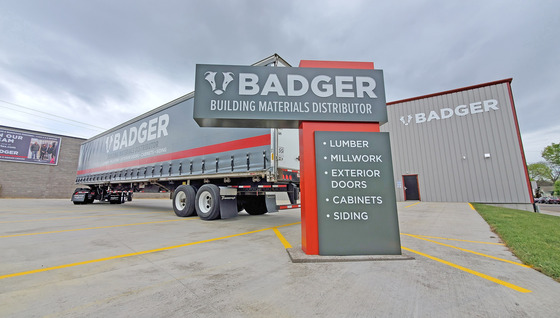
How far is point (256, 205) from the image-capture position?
30.5ft

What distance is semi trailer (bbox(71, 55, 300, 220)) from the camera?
246 inches

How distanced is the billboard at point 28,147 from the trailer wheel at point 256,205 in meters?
31.2

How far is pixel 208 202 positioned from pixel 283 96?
17.5 ft

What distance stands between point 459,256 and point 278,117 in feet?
12.0

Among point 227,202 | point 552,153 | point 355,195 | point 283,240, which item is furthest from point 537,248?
point 552,153

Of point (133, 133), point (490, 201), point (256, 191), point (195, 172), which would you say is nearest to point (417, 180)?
point (490, 201)

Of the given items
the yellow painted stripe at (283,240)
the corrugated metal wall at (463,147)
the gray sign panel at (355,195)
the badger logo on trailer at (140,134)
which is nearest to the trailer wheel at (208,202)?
the yellow painted stripe at (283,240)

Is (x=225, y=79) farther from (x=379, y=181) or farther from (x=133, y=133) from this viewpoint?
(x=133, y=133)

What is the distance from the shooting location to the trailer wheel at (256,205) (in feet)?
30.2

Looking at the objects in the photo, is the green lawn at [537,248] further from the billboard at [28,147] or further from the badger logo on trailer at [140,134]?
the billboard at [28,147]

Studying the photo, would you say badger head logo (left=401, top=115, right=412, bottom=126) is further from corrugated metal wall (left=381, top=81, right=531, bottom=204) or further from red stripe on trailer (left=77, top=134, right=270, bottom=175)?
red stripe on trailer (left=77, top=134, right=270, bottom=175)

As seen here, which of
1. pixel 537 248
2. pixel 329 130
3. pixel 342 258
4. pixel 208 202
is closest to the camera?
pixel 342 258

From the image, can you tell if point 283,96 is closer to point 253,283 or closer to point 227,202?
point 253,283

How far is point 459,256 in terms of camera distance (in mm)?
3418
